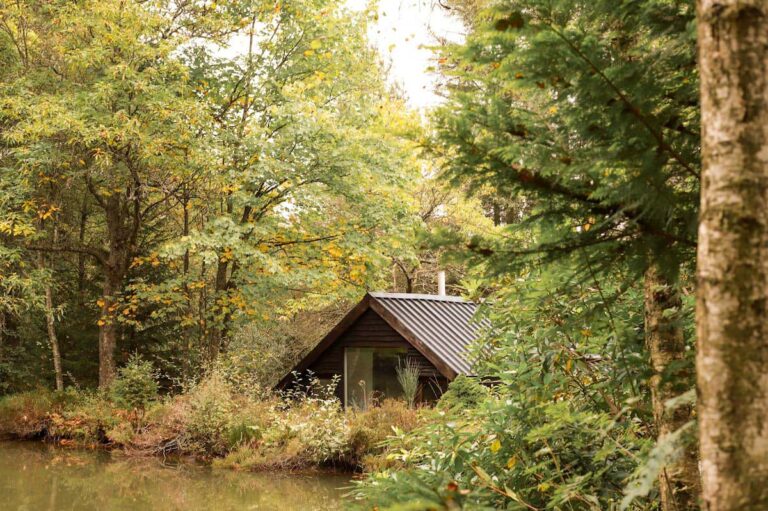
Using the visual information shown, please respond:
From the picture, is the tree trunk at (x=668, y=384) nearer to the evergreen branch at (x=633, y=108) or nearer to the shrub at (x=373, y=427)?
the evergreen branch at (x=633, y=108)

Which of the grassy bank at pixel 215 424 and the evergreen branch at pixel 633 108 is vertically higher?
the evergreen branch at pixel 633 108

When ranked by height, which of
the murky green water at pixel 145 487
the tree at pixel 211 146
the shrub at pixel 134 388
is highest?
the tree at pixel 211 146

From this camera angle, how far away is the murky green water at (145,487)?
9891mm

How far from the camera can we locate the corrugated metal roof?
41.8 ft

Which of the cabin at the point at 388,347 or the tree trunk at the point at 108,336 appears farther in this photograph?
the tree trunk at the point at 108,336

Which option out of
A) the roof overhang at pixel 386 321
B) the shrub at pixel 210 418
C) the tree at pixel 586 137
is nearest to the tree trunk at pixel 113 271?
the shrub at pixel 210 418

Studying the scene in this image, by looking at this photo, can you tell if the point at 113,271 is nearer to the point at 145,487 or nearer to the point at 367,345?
the point at 367,345

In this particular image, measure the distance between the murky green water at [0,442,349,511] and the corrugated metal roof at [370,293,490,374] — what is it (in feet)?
8.87

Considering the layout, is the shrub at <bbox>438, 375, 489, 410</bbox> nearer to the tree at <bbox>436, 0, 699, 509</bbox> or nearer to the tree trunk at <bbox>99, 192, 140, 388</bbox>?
the tree at <bbox>436, 0, 699, 509</bbox>

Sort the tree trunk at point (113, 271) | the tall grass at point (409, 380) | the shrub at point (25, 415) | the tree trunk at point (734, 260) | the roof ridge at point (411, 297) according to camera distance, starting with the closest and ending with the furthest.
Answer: the tree trunk at point (734, 260)
the tall grass at point (409, 380)
the roof ridge at point (411, 297)
the shrub at point (25, 415)
the tree trunk at point (113, 271)

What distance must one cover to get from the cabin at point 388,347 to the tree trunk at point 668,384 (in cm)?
952

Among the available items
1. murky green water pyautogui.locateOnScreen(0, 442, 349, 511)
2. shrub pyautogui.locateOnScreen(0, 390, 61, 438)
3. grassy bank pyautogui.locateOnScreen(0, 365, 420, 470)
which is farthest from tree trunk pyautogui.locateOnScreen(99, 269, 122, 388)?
murky green water pyautogui.locateOnScreen(0, 442, 349, 511)

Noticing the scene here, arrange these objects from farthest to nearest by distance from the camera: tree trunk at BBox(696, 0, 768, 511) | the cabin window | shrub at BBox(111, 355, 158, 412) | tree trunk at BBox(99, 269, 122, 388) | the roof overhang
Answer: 1. tree trunk at BBox(99, 269, 122, 388)
2. shrub at BBox(111, 355, 158, 412)
3. the cabin window
4. the roof overhang
5. tree trunk at BBox(696, 0, 768, 511)

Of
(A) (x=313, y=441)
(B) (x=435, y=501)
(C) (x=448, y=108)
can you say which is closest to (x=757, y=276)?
(B) (x=435, y=501)
